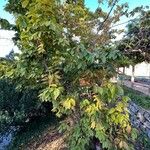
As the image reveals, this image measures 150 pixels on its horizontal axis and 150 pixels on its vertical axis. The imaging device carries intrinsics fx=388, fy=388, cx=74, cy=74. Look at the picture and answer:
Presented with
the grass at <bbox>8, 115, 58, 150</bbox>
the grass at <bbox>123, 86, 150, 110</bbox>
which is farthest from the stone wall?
the grass at <bbox>123, 86, 150, 110</bbox>

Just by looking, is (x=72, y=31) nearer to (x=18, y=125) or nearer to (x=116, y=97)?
(x=18, y=125)

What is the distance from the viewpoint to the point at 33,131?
31.3 feet

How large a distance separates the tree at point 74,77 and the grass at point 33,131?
2.68 m

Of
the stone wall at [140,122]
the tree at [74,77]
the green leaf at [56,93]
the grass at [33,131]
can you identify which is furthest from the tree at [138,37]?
the green leaf at [56,93]

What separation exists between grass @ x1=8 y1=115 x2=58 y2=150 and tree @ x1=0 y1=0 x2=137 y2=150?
2.68 m

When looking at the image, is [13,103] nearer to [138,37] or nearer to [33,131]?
[33,131]

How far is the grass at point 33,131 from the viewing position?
9062 mm

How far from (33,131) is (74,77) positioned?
3.82 m

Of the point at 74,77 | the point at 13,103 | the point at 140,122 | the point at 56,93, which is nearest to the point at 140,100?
the point at 140,122

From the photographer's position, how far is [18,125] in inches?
368

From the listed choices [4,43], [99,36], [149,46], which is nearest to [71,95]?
[99,36]

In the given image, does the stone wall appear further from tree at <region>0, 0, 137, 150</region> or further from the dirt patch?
tree at <region>0, 0, 137, 150</region>

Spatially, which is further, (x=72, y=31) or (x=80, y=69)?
(x=72, y=31)

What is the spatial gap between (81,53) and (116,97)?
830 mm
